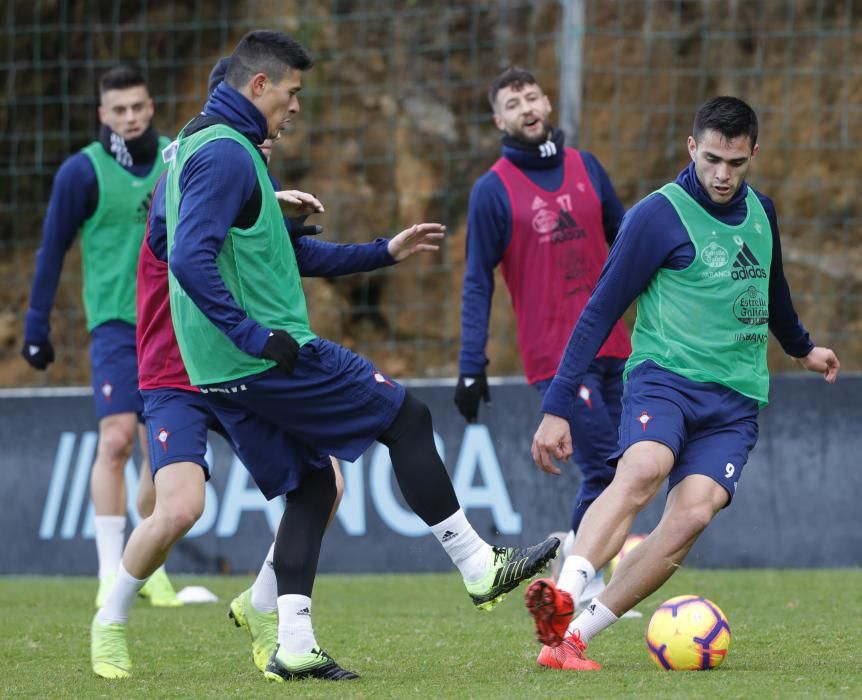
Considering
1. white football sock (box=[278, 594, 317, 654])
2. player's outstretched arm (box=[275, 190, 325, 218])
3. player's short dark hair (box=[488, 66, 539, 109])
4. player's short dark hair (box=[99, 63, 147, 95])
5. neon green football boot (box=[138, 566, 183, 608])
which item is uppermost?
player's short dark hair (box=[488, 66, 539, 109])

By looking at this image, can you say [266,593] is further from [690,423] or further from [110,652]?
[690,423]

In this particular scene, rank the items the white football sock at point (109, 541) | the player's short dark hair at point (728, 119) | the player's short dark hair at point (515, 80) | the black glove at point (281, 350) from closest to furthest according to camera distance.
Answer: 1. the black glove at point (281, 350)
2. the player's short dark hair at point (728, 119)
3. the player's short dark hair at point (515, 80)
4. the white football sock at point (109, 541)

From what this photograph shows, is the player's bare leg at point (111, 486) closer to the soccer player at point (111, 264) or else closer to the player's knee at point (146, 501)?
the soccer player at point (111, 264)

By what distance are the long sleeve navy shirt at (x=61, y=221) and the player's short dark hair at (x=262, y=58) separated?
124 inches

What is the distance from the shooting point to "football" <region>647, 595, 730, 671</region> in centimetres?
532

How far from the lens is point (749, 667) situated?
5371mm

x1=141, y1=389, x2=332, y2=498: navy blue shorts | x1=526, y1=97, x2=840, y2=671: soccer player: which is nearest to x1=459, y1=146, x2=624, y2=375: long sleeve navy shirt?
x1=141, y1=389, x2=332, y2=498: navy blue shorts

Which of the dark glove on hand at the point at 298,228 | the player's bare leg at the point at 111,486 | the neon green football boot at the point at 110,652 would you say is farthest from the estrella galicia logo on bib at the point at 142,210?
the neon green football boot at the point at 110,652

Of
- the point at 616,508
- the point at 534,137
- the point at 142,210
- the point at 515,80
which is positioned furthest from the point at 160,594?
the point at 616,508

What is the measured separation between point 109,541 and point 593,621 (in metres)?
3.55

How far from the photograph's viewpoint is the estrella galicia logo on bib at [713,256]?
5527mm

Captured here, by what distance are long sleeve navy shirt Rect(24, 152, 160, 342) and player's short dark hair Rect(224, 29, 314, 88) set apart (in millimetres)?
3148

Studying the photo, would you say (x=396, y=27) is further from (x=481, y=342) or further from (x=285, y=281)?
(x=285, y=281)

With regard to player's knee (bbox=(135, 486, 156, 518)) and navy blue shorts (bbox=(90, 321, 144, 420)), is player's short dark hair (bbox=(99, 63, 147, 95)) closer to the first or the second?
navy blue shorts (bbox=(90, 321, 144, 420))
